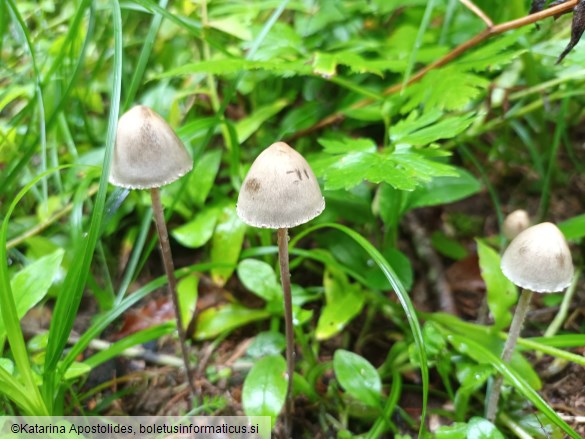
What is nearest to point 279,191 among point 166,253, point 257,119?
point 166,253

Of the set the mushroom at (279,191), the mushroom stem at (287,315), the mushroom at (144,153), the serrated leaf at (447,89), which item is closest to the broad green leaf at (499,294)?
the serrated leaf at (447,89)

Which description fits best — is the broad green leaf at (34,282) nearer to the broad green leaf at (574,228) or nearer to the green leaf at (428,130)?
the green leaf at (428,130)

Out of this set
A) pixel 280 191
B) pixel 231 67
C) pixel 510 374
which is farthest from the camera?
pixel 231 67

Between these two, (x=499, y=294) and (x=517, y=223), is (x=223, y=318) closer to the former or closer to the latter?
(x=499, y=294)

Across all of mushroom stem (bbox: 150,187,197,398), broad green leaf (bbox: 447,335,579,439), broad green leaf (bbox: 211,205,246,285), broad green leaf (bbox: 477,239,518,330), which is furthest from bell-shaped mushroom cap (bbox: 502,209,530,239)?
mushroom stem (bbox: 150,187,197,398)

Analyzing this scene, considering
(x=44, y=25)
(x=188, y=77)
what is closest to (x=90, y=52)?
(x=44, y=25)
